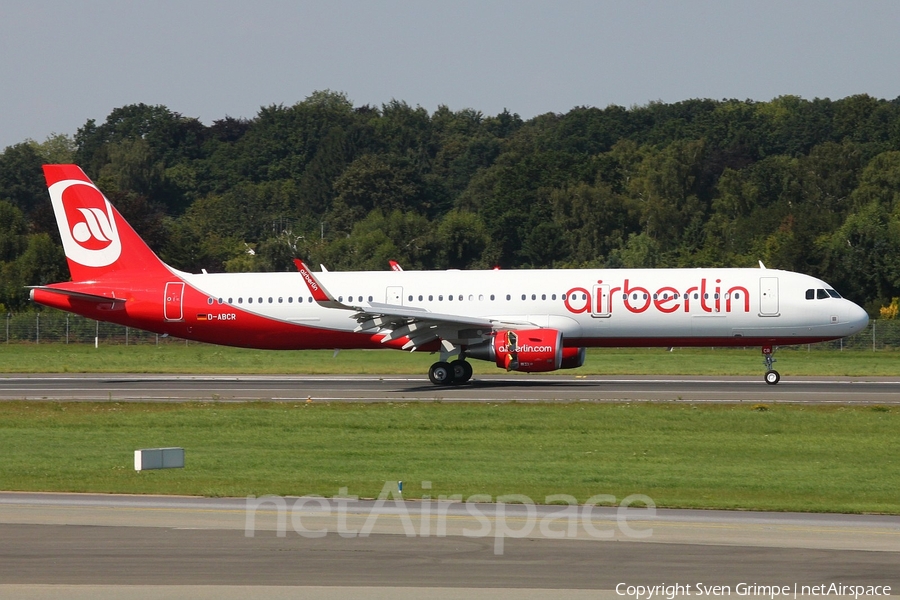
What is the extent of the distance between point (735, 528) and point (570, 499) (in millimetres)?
2727

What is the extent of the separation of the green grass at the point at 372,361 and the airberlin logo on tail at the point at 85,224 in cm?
732

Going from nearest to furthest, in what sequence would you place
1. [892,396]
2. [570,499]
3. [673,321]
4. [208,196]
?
[570,499] < [892,396] < [673,321] < [208,196]

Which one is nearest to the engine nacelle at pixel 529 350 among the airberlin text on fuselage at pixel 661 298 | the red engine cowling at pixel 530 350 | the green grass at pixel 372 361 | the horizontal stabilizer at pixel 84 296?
the red engine cowling at pixel 530 350

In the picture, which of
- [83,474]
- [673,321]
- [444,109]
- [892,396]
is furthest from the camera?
[444,109]

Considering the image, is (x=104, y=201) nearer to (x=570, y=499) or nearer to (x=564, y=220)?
(x=570, y=499)

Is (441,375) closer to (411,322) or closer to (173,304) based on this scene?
(411,322)

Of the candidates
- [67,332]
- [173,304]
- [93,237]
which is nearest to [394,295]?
[173,304]

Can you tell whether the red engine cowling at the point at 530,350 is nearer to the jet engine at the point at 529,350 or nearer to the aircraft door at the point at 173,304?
the jet engine at the point at 529,350

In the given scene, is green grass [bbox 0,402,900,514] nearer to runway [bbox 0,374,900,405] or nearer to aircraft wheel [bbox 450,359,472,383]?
runway [bbox 0,374,900,405]

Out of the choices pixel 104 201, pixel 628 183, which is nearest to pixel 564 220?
pixel 628 183

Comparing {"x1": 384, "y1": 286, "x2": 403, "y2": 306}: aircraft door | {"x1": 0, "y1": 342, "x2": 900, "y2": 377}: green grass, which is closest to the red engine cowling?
{"x1": 384, "y1": 286, "x2": 403, "y2": 306}: aircraft door

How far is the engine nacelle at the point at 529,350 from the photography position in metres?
33.8

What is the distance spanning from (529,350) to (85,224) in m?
16.3

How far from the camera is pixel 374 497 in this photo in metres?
16.2
